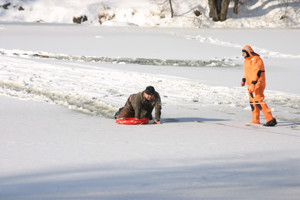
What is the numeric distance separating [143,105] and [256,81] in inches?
83.1

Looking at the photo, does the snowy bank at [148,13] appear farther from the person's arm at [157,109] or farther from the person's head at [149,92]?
the person's head at [149,92]

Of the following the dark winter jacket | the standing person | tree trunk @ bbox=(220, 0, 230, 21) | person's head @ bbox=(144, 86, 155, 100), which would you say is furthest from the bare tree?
person's head @ bbox=(144, 86, 155, 100)

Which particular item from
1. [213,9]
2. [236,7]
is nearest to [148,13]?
[213,9]

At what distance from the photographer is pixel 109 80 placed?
14578 mm

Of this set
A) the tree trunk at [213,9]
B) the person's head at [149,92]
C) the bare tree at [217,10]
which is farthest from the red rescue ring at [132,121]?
the tree trunk at [213,9]

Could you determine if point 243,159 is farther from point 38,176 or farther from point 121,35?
point 121,35

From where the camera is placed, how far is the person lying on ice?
878cm

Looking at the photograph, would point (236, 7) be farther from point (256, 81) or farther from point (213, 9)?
point (256, 81)

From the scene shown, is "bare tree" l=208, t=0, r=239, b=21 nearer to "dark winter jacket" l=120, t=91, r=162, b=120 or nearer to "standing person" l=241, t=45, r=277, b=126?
"standing person" l=241, t=45, r=277, b=126

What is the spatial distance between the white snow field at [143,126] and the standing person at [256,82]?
0.98 ft

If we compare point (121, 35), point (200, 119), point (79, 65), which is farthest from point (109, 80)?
point (121, 35)

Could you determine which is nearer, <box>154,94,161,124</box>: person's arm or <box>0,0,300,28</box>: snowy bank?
<box>154,94,161,124</box>: person's arm

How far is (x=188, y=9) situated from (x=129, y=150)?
2840 centimetres

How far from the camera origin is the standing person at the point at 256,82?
9.12 m
